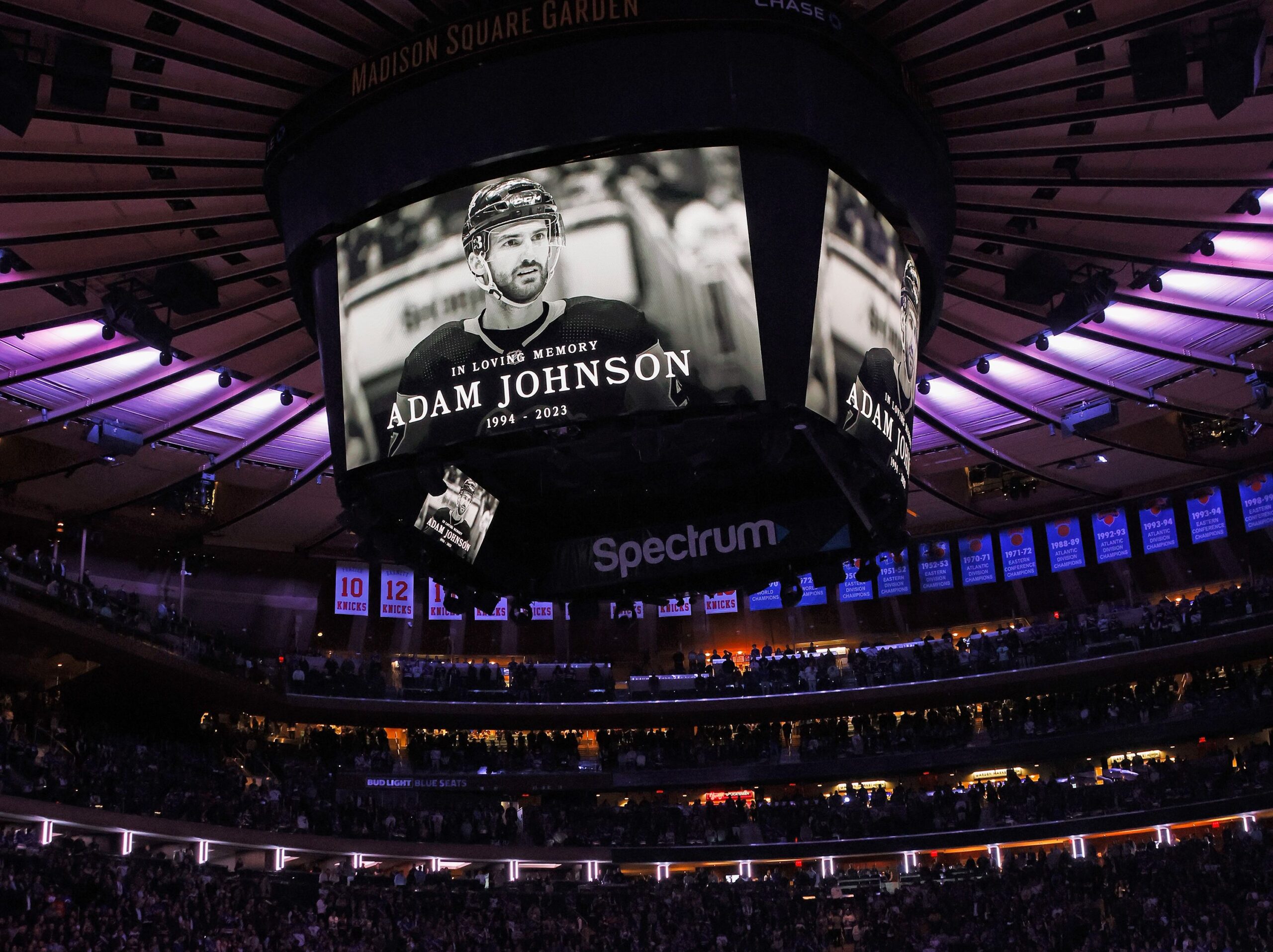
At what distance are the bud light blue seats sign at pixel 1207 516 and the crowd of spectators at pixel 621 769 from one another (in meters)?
4.42

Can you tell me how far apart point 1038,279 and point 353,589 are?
29.7 metres

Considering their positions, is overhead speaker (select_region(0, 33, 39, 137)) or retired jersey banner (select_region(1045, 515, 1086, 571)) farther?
retired jersey banner (select_region(1045, 515, 1086, 571))

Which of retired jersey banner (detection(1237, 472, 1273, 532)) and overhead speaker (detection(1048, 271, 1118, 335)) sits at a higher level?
retired jersey banner (detection(1237, 472, 1273, 532))

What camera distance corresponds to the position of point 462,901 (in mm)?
32656

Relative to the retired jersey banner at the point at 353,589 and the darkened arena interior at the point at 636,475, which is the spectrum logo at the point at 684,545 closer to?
the darkened arena interior at the point at 636,475

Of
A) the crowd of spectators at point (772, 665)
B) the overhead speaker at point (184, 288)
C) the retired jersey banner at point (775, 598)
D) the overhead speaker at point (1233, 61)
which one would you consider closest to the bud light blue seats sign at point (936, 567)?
the crowd of spectators at point (772, 665)

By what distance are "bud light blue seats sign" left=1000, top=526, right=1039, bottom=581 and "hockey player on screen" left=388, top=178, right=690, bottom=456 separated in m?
33.3

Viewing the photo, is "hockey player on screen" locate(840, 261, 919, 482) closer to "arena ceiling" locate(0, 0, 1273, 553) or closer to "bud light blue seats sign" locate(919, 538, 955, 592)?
"arena ceiling" locate(0, 0, 1273, 553)

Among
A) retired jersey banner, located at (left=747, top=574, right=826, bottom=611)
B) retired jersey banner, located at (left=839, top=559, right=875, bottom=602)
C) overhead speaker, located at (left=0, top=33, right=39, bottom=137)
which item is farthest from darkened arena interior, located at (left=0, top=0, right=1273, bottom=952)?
retired jersey banner, located at (left=747, top=574, right=826, bottom=611)

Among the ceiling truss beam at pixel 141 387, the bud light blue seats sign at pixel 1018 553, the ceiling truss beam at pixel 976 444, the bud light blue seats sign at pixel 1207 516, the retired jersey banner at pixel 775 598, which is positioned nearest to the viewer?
the ceiling truss beam at pixel 141 387

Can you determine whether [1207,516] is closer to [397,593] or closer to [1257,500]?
[1257,500]

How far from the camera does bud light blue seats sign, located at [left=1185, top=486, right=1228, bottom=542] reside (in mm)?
42906

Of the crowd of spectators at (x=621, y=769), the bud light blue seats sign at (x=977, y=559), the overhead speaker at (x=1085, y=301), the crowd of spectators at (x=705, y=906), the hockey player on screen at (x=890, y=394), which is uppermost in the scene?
the bud light blue seats sign at (x=977, y=559)

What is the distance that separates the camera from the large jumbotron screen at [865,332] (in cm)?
1595
